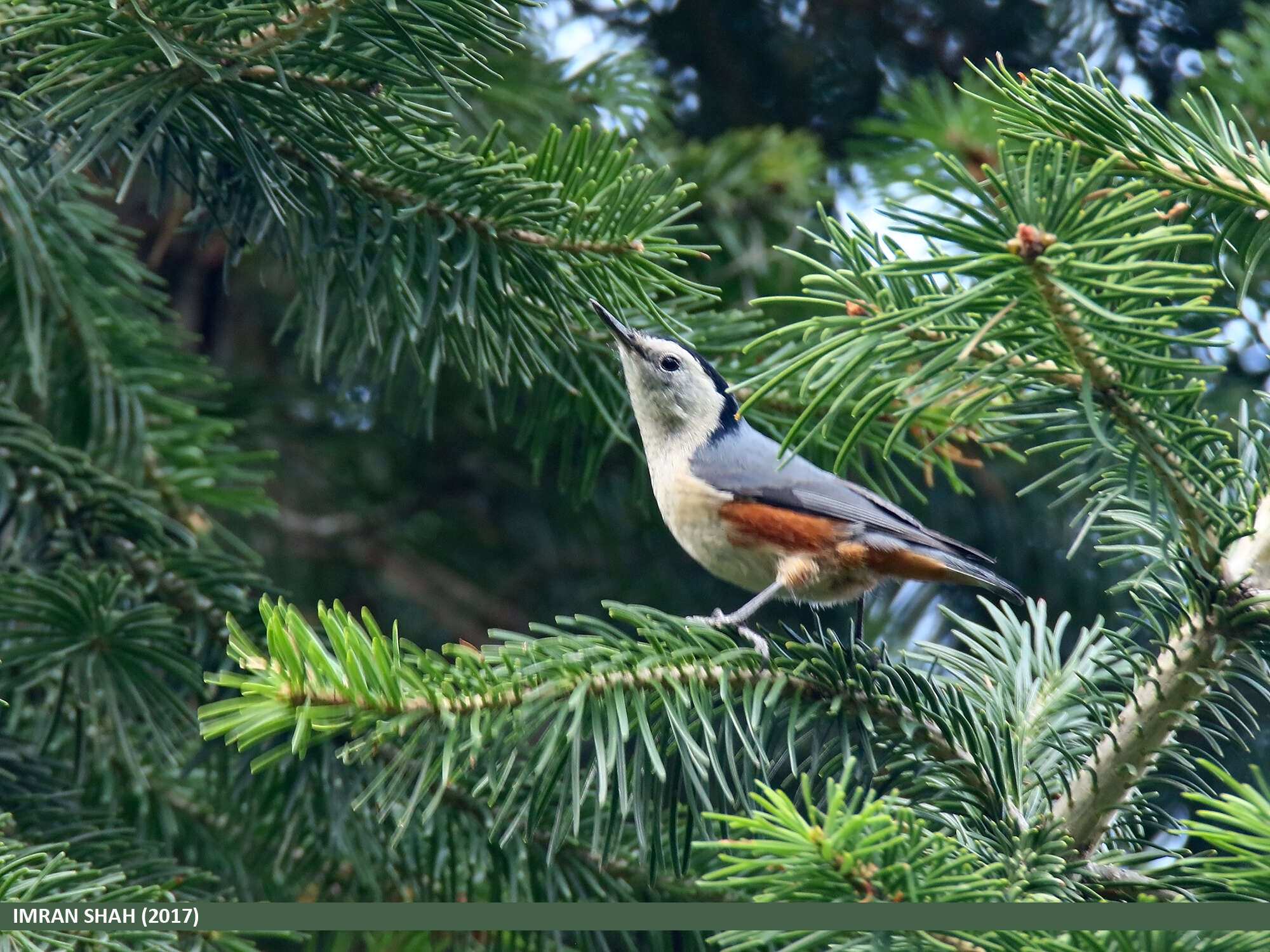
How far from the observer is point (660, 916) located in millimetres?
1122

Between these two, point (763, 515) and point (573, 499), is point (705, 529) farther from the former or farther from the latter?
point (573, 499)

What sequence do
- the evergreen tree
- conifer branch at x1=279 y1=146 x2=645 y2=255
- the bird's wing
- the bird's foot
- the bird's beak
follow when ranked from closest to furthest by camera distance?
the evergreen tree
the bird's foot
conifer branch at x1=279 y1=146 x2=645 y2=255
the bird's beak
the bird's wing

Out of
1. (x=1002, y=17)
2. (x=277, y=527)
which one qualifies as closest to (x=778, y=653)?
(x=277, y=527)

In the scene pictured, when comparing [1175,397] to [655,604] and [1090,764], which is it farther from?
[655,604]

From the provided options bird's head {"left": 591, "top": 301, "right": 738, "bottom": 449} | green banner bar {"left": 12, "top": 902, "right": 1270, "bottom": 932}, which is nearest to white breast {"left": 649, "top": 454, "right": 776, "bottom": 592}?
bird's head {"left": 591, "top": 301, "right": 738, "bottom": 449}

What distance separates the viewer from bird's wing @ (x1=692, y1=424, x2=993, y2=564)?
1680mm

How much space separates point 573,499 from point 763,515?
0.49m

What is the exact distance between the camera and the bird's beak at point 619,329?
1574mm

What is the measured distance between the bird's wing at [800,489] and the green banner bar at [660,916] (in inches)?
27.0

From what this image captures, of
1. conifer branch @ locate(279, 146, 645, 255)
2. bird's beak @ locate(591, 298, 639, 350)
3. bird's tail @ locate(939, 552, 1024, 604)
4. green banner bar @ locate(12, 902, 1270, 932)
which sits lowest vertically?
green banner bar @ locate(12, 902, 1270, 932)

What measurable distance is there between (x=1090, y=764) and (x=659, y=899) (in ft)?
2.11

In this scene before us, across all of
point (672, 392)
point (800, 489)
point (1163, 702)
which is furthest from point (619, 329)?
point (1163, 702)

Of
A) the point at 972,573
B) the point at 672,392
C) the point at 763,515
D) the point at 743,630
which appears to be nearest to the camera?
the point at 743,630

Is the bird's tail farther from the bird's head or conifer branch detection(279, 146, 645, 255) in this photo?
conifer branch detection(279, 146, 645, 255)
